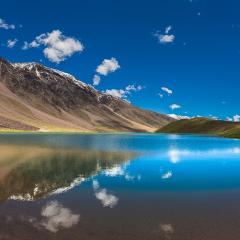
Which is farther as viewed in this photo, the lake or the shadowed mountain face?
the shadowed mountain face

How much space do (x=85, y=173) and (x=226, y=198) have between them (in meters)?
13.7

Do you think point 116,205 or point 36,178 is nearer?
point 116,205

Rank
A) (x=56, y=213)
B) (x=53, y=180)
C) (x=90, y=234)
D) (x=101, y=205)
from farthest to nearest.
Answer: (x=53, y=180), (x=101, y=205), (x=56, y=213), (x=90, y=234)

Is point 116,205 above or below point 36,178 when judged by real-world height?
below

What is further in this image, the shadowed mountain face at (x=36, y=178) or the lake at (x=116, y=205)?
the shadowed mountain face at (x=36, y=178)

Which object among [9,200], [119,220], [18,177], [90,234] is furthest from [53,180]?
[90,234]

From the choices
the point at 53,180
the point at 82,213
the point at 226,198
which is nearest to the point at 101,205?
the point at 82,213

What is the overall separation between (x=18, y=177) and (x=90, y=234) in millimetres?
16563

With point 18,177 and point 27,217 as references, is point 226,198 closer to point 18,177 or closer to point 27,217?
point 27,217

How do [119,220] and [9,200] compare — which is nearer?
[119,220]

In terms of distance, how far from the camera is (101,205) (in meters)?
20.2

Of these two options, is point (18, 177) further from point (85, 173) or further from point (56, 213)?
point (56, 213)

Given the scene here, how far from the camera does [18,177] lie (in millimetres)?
29953

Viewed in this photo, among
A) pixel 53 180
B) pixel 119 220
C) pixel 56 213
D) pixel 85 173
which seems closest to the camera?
pixel 119 220
